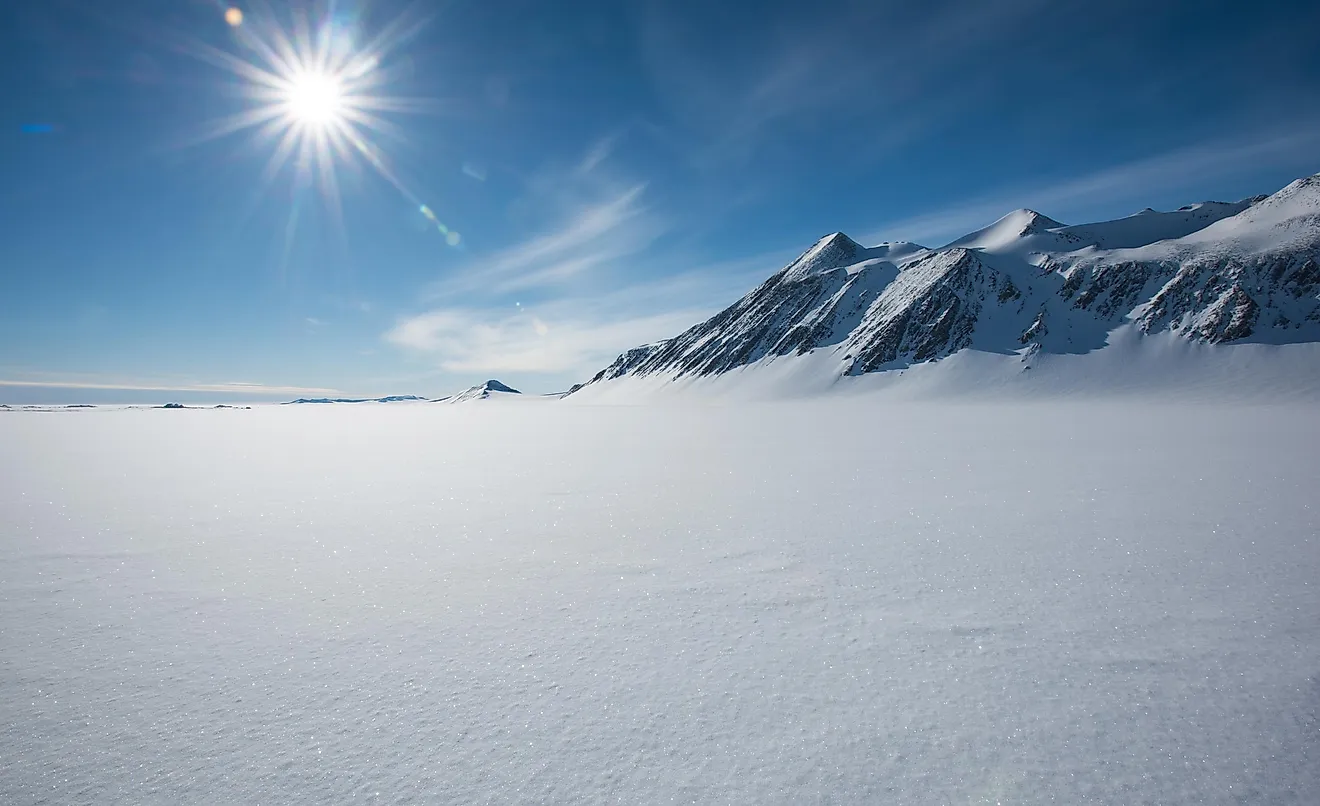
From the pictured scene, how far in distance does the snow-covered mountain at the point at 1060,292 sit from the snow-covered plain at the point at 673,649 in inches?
3436

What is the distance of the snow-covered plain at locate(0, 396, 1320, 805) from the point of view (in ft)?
14.6

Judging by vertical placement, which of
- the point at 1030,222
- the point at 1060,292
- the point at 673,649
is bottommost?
the point at 673,649

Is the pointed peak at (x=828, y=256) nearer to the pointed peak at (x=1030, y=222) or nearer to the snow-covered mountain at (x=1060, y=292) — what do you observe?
the snow-covered mountain at (x=1060, y=292)

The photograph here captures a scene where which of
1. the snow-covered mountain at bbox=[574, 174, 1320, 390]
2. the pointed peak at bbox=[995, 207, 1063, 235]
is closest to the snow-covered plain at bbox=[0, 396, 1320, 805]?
the snow-covered mountain at bbox=[574, 174, 1320, 390]

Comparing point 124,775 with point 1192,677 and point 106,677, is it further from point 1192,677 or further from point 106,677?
point 1192,677

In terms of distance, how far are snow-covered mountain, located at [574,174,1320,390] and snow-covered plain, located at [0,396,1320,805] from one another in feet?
286

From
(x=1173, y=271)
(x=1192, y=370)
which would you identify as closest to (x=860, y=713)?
(x=1192, y=370)

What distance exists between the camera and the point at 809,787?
424 centimetres

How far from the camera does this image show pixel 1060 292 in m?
92.9

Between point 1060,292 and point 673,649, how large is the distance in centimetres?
11405

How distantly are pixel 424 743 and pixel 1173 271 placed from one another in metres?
121

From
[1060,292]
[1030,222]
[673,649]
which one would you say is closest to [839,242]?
[1030,222]

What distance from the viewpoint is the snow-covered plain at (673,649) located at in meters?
4.44

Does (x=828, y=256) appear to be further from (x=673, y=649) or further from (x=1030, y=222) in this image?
(x=673, y=649)
